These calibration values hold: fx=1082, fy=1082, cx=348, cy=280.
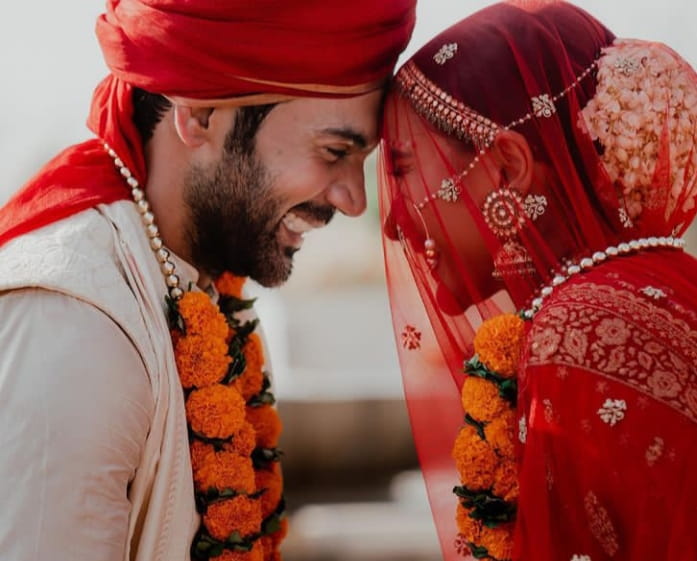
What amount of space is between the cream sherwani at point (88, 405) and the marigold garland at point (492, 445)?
0.61 metres

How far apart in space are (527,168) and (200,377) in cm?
85

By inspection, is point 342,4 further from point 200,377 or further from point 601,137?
point 200,377

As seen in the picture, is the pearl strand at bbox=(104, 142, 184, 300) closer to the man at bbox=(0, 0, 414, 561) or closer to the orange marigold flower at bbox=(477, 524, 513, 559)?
the man at bbox=(0, 0, 414, 561)

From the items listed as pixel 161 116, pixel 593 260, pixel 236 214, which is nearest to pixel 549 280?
pixel 593 260

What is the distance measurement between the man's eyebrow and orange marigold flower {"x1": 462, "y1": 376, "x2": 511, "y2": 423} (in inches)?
24.8

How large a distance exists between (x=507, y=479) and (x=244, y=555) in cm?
61

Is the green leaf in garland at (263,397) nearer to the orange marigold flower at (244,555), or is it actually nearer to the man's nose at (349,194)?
the orange marigold flower at (244,555)

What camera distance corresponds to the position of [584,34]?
2.36 m

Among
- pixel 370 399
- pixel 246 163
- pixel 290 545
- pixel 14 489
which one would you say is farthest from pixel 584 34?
pixel 370 399

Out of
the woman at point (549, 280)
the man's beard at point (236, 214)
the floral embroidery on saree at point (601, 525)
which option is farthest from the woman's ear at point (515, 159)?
the floral embroidery on saree at point (601, 525)

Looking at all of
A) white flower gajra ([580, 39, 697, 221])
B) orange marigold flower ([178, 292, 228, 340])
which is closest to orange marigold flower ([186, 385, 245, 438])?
orange marigold flower ([178, 292, 228, 340])

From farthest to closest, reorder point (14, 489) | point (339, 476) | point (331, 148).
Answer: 1. point (339, 476)
2. point (331, 148)
3. point (14, 489)

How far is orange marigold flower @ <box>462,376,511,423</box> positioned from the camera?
2324 millimetres

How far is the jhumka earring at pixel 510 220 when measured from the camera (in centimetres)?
237
